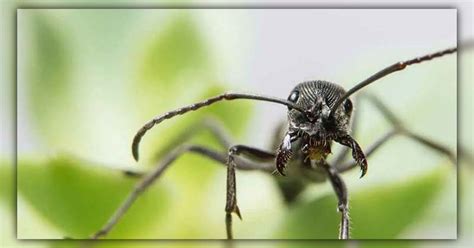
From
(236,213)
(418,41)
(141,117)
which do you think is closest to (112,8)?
(141,117)

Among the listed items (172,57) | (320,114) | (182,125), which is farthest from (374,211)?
(172,57)

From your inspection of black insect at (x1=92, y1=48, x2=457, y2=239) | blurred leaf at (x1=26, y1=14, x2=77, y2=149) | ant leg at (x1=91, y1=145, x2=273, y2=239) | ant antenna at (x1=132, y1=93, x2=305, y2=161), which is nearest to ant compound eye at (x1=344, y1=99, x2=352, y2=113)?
black insect at (x1=92, y1=48, x2=457, y2=239)

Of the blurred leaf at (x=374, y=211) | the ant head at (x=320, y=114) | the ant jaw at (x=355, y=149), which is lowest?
the blurred leaf at (x=374, y=211)

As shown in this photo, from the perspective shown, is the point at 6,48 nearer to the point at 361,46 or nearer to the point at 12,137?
the point at 12,137

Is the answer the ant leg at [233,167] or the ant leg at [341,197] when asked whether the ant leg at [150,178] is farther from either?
the ant leg at [341,197]

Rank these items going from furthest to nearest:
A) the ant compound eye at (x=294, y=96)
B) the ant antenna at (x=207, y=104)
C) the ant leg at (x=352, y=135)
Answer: the ant leg at (x=352, y=135)
the ant compound eye at (x=294, y=96)
the ant antenna at (x=207, y=104)

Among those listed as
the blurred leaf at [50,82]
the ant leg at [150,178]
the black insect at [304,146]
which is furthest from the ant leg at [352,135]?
the blurred leaf at [50,82]

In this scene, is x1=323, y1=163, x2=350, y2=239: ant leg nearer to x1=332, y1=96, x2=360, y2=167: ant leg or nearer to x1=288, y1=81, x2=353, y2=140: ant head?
x1=332, y1=96, x2=360, y2=167: ant leg

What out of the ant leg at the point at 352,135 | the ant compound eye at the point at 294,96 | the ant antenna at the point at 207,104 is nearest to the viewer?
the ant antenna at the point at 207,104
